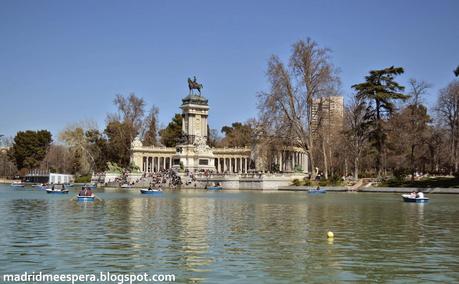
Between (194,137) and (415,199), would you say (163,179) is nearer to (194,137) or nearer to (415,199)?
(194,137)

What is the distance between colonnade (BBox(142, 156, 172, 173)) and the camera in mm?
108213

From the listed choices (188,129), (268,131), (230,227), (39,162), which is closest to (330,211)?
(230,227)

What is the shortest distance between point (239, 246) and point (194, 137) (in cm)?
7758

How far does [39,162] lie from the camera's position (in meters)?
134

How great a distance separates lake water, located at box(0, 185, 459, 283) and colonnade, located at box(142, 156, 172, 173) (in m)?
76.0

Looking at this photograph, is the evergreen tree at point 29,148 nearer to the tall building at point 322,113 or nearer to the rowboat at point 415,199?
the tall building at point 322,113

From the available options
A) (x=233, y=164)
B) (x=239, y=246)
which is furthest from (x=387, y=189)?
(x=233, y=164)

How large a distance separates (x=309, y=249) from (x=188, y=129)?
78.9 m

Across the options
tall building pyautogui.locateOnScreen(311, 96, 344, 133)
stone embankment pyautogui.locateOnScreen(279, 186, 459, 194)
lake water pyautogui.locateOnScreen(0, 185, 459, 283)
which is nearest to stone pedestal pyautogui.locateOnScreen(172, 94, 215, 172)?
stone embankment pyautogui.locateOnScreen(279, 186, 459, 194)

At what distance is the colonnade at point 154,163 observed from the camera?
355ft

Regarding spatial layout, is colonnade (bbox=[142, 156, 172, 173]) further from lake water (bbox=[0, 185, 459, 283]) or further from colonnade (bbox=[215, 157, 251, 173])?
lake water (bbox=[0, 185, 459, 283])

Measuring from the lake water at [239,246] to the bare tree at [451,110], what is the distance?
3631 centimetres

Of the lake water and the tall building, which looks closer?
the lake water

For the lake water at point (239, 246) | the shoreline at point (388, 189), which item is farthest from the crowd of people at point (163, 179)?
the lake water at point (239, 246)
